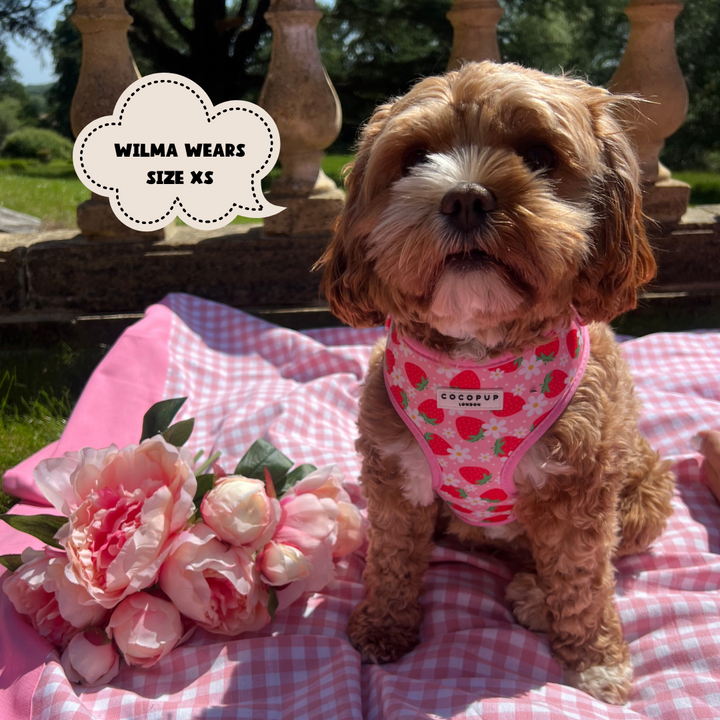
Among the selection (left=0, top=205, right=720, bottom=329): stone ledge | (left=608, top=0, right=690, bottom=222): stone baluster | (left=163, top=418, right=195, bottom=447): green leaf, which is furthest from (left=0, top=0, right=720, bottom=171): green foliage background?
(left=163, top=418, right=195, bottom=447): green leaf

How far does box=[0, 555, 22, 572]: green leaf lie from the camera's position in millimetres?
2283

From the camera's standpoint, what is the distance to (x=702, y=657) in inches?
87.7

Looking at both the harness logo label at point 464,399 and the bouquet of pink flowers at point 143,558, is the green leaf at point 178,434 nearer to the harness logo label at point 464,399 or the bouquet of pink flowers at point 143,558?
the bouquet of pink flowers at point 143,558

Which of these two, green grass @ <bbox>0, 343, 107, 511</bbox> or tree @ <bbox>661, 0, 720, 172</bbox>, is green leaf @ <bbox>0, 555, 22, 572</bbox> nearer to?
green grass @ <bbox>0, 343, 107, 511</bbox>

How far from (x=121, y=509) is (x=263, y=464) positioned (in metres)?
0.55

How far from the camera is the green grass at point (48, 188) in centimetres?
858

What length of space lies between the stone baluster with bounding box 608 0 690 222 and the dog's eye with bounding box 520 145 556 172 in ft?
9.21

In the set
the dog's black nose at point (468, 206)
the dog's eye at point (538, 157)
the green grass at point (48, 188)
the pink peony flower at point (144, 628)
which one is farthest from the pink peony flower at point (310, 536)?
the green grass at point (48, 188)

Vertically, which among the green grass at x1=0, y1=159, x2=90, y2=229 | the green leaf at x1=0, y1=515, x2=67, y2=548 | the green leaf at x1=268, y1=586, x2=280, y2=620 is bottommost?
the green grass at x1=0, y1=159, x2=90, y2=229

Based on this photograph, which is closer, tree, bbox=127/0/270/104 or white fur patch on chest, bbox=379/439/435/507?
white fur patch on chest, bbox=379/439/435/507

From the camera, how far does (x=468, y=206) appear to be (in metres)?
1.67

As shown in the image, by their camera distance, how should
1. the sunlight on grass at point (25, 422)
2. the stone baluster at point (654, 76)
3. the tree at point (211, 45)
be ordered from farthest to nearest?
the tree at point (211, 45)
the stone baluster at point (654, 76)
the sunlight on grass at point (25, 422)

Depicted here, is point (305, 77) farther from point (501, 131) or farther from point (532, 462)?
point (532, 462)

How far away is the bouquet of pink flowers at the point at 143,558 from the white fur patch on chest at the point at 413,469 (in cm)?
41
